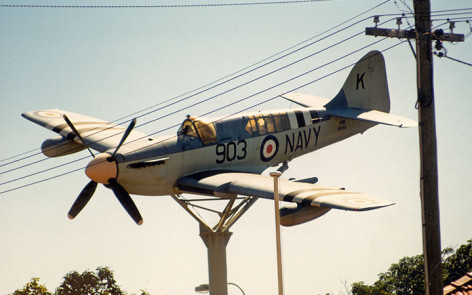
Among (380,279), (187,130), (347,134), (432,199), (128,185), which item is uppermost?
(380,279)

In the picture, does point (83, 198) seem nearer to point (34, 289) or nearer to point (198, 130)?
point (198, 130)

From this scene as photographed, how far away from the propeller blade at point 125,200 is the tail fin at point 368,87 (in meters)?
13.2

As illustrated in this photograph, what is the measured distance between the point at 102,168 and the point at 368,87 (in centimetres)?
1560

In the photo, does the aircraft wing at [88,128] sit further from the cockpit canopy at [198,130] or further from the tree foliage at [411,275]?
the tree foliage at [411,275]

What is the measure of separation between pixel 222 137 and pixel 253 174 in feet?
5.93

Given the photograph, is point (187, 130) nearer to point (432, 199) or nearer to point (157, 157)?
point (157, 157)

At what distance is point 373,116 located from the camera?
108 ft

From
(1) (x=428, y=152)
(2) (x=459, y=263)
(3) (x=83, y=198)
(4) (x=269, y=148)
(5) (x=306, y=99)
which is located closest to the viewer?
(1) (x=428, y=152)

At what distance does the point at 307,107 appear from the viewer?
34562 mm

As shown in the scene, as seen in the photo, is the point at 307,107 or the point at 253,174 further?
the point at 307,107

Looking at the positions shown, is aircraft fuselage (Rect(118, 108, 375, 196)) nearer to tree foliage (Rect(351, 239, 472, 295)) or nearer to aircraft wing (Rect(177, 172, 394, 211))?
aircraft wing (Rect(177, 172, 394, 211))

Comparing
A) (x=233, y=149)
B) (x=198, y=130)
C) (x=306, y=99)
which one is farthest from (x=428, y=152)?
(x=306, y=99)

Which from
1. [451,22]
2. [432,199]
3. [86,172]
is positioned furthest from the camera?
[86,172]

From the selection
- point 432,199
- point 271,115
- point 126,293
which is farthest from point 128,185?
point 126,293
